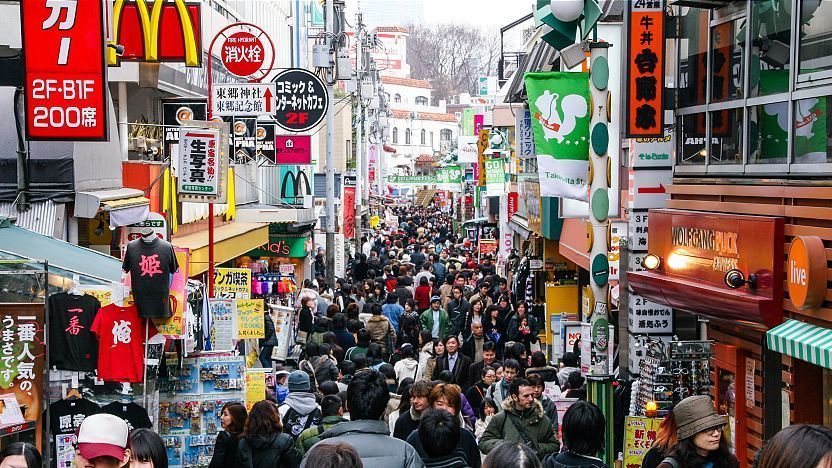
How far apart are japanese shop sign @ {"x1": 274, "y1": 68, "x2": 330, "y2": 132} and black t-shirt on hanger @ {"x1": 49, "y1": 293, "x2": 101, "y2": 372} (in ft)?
43.7

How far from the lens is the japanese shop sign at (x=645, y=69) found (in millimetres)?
11586

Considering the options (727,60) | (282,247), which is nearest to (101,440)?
(727,60)

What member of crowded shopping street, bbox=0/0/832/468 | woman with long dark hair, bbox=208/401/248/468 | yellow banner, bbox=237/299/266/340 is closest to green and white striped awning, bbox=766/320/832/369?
crowded shopping street, bbox=0/0/832/468

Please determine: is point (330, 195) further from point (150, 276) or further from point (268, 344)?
point (150, 276)

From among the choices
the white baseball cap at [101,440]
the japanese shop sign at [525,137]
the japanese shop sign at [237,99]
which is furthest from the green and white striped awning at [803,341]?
the japanese shop sign at [525,137]

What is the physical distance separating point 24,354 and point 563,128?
18.8ft

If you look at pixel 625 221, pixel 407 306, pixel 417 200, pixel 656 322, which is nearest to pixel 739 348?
pixel 656 322

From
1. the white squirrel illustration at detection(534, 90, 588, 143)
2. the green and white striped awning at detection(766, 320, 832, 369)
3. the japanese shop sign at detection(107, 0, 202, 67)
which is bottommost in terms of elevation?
the green and white striped awning at detection(766, 320, 832, 369)

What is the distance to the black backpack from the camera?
10030mm

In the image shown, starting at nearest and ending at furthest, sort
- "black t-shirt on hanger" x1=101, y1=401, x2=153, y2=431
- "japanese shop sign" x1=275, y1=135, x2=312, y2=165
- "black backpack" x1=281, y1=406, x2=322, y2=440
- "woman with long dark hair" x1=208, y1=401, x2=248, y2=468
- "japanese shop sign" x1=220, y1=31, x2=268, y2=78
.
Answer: "woman with long dark hair" x1=208, y1=401, x2=248, y2=468
"black t-shirt on hanger" x1=101, y1=401, x2=153, y2=431
"black backpack" x1=281, y1=406, x2=322, y2=440
"japanese shop sign" x1=220, y1=31, x2=268, y2=78
"japanese shop sign" x1=275, y1=135, x2=312, y2=165

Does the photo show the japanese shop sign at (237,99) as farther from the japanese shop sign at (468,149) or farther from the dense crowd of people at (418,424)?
the japanese shop sign at (468,149)

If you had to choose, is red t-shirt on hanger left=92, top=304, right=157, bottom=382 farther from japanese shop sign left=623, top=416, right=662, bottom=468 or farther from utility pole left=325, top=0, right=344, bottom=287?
utility pole left=325, top=0, right=344, bottom=287

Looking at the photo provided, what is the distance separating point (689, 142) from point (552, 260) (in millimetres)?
12457

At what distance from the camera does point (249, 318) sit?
1403cm
